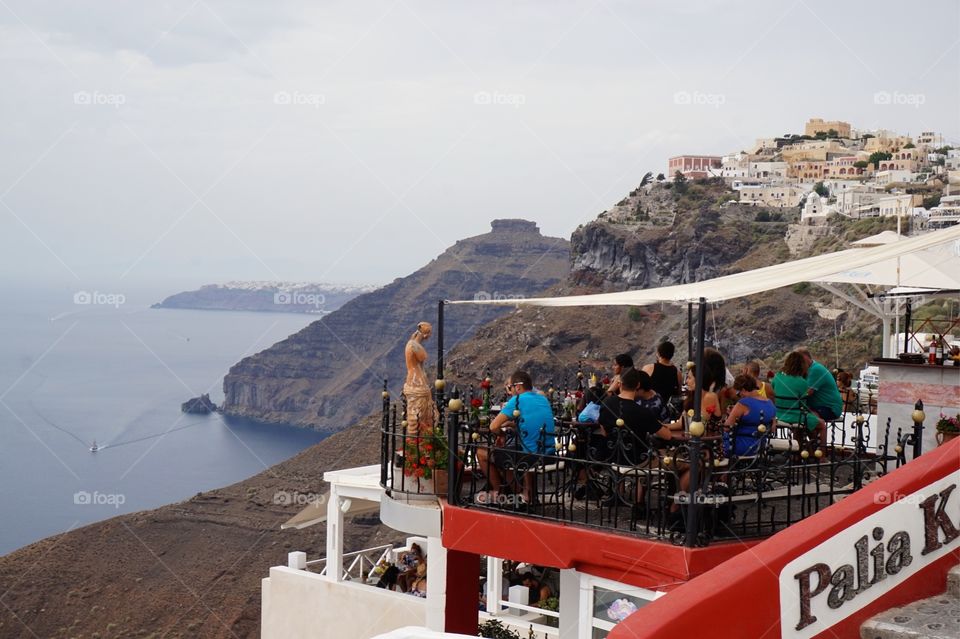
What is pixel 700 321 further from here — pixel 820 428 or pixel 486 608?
pixel 486 608

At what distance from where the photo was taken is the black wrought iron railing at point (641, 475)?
913 cm

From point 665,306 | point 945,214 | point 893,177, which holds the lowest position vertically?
point 665,306

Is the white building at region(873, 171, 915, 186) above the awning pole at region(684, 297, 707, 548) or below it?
above

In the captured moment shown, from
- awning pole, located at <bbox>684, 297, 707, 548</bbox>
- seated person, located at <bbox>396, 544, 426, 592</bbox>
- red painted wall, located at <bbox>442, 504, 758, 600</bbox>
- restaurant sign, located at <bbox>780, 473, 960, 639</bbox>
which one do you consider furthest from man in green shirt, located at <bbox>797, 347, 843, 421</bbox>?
seated person, located at <bbox>396, 544, 426, 592</bbox>

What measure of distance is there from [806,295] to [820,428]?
102m

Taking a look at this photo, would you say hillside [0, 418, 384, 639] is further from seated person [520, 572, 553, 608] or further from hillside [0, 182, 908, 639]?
seated person [520, 572, 553, 608]

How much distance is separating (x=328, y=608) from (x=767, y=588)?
12.6 metres

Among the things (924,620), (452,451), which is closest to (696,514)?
(924,620)

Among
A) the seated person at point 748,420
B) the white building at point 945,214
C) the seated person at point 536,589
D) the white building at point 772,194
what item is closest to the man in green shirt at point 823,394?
the seated person at point 748,420

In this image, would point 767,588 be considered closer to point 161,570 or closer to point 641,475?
point 641,475

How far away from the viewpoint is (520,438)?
10703 millimetres

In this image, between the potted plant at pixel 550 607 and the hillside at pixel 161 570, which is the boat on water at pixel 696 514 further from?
the hillside at pixel 161 570

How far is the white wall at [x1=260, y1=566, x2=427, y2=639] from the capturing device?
55.6 feet

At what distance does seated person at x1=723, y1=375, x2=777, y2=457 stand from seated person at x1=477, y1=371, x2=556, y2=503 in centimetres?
175
